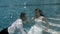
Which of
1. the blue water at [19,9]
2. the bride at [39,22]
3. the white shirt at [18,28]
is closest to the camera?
the white shirt at [18,28]

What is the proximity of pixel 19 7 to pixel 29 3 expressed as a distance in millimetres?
475

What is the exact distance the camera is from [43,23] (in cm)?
483

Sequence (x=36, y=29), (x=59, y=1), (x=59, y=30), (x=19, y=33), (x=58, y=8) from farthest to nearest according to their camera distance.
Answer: (x=59, y=1) < (x=58, y=8) < (x=59, y=30) < (x=36, y=29) < (x=19, y=33)

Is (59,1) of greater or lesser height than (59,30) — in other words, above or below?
above

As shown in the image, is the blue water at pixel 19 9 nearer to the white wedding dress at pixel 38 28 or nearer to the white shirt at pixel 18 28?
the white wedding dress at pixel 38 28

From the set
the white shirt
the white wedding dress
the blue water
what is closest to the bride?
the white wedding dress

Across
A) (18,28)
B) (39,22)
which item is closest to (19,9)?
(39,22)

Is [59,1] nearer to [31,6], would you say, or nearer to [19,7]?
[31,6]

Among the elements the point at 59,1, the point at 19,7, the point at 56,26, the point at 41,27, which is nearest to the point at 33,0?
the point at 19,7

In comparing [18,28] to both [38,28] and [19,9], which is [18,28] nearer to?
[38,28]

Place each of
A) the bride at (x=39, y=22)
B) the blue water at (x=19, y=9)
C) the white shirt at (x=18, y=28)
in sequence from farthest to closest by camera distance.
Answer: the blue water at (x=19, y=9), the bride at (x=39, y=22), the white shirt at (x=18, y=28)

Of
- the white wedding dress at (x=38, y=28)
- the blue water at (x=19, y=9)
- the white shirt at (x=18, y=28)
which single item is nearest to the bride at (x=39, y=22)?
the white wedding dress at (x=38, y=28)

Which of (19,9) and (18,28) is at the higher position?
(18,28)

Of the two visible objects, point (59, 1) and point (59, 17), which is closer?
point (59, 17)
